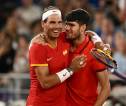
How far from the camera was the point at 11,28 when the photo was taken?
591 inches

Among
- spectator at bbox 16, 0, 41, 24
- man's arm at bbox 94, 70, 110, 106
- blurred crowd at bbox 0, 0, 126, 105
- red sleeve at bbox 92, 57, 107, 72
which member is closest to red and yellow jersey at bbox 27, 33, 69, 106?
red sleeve at bbox 92, 57, 107, 72

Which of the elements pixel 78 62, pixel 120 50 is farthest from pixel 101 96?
pixel 120 50

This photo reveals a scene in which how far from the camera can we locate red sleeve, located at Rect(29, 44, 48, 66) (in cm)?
905

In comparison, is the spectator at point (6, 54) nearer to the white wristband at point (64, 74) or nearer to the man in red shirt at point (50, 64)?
the man in red shirt at point (50, 64)

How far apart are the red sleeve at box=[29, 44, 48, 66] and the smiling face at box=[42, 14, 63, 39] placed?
23 cm

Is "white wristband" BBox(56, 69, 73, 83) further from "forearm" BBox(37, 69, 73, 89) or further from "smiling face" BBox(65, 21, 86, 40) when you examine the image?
"smiling face" BBox(65, 21, 86, 40)

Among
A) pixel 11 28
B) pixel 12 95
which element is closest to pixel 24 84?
pixel 12 95

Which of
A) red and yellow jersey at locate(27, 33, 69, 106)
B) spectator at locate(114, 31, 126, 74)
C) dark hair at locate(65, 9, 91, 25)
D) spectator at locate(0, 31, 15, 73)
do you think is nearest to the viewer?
red and yellow jersey at locate(27, 33, 69, 106)

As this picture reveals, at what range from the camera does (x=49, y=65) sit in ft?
30.0

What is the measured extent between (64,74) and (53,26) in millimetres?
663

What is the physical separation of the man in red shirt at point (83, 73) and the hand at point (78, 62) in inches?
6.5

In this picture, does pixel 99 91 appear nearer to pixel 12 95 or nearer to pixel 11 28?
pixel 12 95

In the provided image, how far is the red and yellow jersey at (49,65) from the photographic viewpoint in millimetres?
9070

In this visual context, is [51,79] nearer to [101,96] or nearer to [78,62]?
[78,62]
